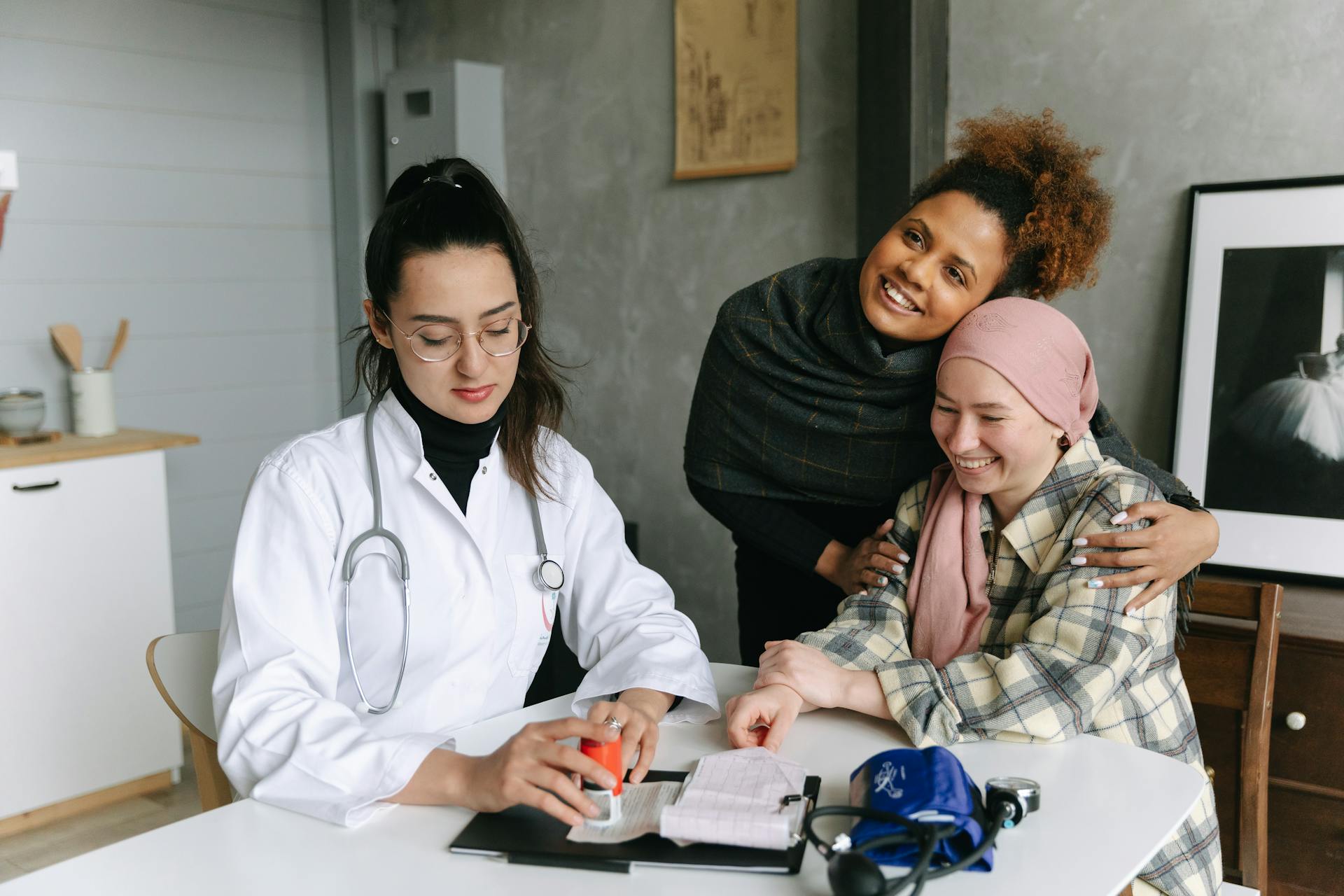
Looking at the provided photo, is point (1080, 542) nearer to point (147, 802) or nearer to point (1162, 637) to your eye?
point (1162, 637)

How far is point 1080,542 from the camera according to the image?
4.56ft

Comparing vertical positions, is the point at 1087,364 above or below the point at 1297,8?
below

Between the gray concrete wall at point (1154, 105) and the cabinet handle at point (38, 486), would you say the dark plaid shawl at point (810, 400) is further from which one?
the cabinet handle at point (38, 486)

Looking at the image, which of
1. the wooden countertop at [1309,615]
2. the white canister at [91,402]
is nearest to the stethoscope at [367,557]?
the wooden countertop at [1309,615]

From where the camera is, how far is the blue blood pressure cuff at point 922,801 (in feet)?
3.28

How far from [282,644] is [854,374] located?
99cm

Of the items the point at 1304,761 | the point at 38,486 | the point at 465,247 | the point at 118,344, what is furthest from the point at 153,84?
the point at 1304,761

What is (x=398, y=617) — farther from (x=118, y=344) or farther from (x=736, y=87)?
(x=118, y=344)

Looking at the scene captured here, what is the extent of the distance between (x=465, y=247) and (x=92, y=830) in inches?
90.9

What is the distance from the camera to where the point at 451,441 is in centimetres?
150

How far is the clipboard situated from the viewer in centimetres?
100

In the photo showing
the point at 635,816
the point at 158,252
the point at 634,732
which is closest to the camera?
the point at 635,816

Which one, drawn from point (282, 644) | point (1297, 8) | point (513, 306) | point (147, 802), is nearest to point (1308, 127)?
point (1297, 8)

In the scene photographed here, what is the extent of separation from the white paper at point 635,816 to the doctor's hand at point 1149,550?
1.94 feet
